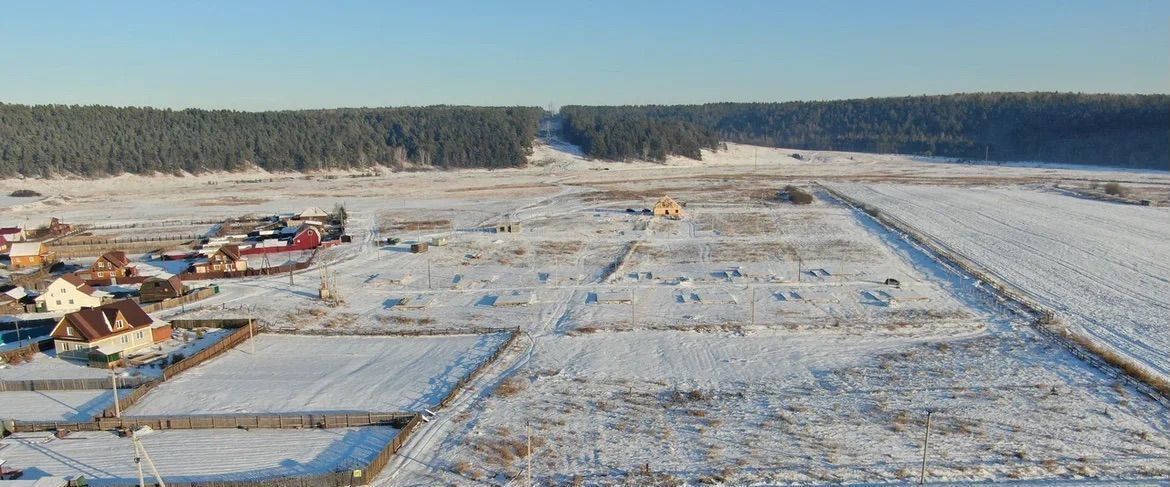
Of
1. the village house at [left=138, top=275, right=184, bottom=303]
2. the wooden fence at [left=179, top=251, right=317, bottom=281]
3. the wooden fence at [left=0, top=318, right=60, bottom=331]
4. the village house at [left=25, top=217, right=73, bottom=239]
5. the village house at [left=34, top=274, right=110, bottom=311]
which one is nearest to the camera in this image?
the wooden fence at [left=0, top=318, right=60, bottom=331]

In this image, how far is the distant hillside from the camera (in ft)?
438

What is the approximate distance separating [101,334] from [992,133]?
7233 inches

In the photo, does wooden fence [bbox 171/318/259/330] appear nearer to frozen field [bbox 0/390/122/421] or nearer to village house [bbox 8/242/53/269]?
frozen field [bbox 0/390/122/421]

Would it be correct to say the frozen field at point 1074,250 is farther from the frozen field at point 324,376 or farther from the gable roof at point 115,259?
the gable roof at point 115,259

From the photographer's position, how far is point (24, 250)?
4494 centimetres

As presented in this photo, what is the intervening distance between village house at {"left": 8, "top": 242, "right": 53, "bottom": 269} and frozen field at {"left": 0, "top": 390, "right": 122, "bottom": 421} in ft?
89.5

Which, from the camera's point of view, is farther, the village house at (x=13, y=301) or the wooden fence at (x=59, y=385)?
the village house at (x=13, y=301)

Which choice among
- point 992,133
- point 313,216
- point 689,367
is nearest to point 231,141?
point 313,216

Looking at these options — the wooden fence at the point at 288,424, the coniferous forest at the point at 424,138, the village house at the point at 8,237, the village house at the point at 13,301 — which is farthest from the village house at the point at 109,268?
the coniferous forest at the point at 424,138

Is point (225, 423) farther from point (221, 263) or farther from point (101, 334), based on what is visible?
point (221, 263)

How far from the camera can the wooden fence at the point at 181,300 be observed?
3281 cm

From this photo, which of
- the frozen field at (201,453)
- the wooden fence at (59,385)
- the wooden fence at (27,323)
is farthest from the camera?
the wooden fence at (27,323)

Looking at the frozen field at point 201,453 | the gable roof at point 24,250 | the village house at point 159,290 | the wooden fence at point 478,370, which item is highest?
the gable roof at point 24,250

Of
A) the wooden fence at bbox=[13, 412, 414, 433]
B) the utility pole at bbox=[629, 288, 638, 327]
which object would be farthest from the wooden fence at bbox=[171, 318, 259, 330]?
the utility pole at bbox=[629, 288, 638, 327]
